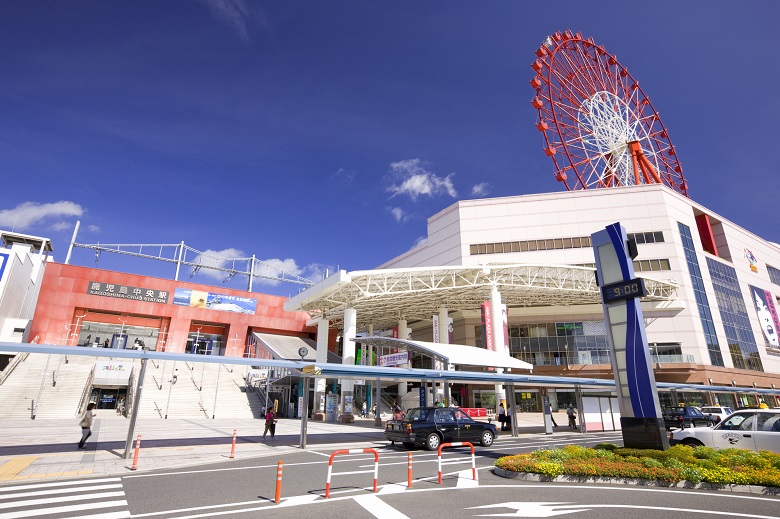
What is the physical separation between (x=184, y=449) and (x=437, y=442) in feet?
31.6

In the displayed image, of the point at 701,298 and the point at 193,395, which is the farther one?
the point at 701,298

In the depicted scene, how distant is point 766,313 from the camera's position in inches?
2195

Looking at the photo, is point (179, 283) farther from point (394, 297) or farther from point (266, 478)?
point (266, 478)

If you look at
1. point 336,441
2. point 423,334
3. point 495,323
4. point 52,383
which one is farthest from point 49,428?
point 423,334

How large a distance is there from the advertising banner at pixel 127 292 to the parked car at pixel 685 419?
47537 mm

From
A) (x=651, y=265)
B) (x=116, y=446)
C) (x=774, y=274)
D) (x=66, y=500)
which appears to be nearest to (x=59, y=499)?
(x=66, y=500)

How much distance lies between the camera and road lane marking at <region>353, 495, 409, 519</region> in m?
7.14

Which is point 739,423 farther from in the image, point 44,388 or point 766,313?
point 766,313

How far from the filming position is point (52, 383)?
3017cm

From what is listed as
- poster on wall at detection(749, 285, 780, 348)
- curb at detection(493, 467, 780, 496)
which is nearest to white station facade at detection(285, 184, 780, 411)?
poster on wall at detection(749, 285, 780, 348)

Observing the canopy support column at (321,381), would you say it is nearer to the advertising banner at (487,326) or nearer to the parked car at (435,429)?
the advertising banner at (487,326)

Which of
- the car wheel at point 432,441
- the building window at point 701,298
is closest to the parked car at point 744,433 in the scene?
the car wheel at point 432,441

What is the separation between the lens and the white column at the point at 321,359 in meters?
34.8

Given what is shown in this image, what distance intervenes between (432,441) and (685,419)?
19.4 meters
